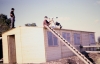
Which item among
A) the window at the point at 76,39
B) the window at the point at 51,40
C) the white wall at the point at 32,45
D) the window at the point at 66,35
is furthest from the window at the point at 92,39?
the white wall at the point at 32,45

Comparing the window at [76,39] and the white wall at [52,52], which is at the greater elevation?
the window at [76,39]

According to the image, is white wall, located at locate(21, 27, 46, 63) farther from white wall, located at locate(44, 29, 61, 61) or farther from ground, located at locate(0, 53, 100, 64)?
ground, located at locate(0, 53, 100, 64)

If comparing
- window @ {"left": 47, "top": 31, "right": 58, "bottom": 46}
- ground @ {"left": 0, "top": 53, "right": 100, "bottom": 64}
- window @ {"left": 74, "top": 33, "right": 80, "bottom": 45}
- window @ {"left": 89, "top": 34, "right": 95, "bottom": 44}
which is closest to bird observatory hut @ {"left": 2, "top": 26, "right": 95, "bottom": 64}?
window @ {"left": 47, "top": 31, "right": 58, "bottom": 46}

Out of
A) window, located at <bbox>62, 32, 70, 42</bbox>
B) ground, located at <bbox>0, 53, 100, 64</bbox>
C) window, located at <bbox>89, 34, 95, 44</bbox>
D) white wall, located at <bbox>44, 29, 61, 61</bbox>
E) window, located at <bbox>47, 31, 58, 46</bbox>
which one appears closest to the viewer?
white wall, located at <bbox>44, 29, 61, 61</bbox>

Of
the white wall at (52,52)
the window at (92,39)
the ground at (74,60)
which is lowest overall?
the ground at (74,60)

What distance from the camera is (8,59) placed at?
1520cm

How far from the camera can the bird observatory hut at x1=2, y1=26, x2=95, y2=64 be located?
1284 cm

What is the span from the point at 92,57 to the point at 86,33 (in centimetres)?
446

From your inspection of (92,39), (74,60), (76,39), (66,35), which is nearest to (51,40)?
(66,35)

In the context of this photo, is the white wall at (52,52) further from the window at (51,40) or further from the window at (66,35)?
the window at (66,35)

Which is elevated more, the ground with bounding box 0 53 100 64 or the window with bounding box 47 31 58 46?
the window with bounding box 47 31 58 46

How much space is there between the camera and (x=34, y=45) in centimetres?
1320

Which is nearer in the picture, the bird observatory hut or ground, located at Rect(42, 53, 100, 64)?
the bird observatory hut

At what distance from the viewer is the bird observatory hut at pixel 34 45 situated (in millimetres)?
12844
